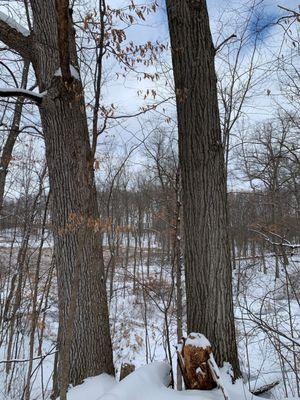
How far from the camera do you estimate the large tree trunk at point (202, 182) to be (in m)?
2.93

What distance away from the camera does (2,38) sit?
3.46 m

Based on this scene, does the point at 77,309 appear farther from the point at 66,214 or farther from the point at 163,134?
the point at 163,134

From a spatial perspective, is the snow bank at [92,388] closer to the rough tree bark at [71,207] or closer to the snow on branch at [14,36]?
the rough tree bark at [71,207]

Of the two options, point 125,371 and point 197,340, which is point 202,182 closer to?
point 197,340

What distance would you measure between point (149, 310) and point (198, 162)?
35.5 ft

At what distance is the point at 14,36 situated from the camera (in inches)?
139

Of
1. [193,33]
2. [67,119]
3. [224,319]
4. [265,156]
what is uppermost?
[265,156]

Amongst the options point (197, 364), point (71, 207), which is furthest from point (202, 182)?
point (197, 364)

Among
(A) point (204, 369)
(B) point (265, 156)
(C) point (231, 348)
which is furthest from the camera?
(B) point (265, 156)

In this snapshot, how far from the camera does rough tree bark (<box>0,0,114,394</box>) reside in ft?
10.4

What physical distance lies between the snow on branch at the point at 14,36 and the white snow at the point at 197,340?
3.27 metres

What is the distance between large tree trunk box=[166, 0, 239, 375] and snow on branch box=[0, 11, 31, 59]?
1549 millimetres

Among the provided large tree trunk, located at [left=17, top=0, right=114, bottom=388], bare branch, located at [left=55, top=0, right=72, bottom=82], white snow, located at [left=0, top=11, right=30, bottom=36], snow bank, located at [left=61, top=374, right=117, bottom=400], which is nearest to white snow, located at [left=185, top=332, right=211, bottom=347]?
snow bank, located at [left=61, top=374, right=117, bottom=400]

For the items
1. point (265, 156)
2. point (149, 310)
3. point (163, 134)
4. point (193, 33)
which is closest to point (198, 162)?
point (193, 33)
